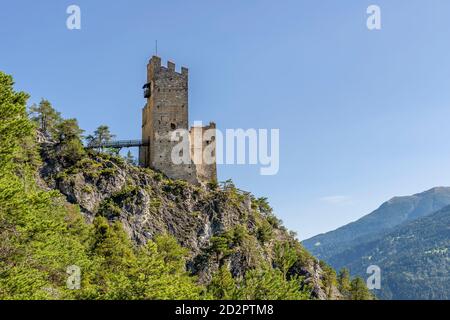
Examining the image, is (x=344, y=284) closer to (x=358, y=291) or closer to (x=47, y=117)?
(x=358, y=291)

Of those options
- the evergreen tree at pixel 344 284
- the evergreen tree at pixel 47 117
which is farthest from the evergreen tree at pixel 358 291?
the evergreen tree at pixel 47 117

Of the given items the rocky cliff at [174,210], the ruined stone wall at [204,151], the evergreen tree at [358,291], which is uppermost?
the ruined stone wall at [204,151]

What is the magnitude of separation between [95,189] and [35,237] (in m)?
51.1

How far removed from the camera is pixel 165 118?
87688mm

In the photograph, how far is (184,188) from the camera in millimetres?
87438

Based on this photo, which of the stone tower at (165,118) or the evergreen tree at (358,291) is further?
the evergreen tree at (358,291)

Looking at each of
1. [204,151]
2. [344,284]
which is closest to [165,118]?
[204,151]

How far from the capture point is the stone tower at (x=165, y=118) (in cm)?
8725

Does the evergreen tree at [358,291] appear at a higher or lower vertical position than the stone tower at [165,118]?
lower

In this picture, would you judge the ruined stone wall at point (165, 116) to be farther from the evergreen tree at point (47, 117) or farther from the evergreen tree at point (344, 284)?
the evergreen tree at point (344, 284)

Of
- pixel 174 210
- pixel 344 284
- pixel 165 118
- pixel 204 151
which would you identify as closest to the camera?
pixel 174 210

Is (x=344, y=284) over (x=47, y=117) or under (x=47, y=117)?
under
